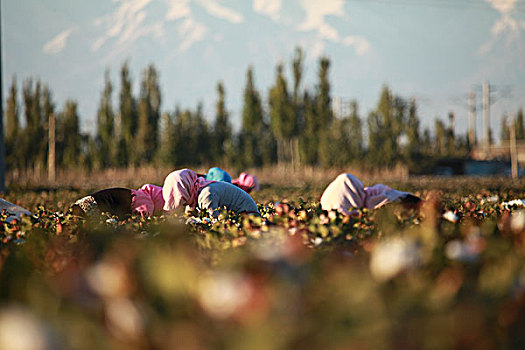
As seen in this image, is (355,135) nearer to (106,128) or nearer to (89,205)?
(106,128)

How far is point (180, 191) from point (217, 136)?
22623 millimetres

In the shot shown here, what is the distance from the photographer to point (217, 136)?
90.2ft

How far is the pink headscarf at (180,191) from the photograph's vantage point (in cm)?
504

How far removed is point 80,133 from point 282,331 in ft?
85.5

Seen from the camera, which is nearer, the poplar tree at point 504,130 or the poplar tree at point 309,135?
the poplar tree at point 309,135

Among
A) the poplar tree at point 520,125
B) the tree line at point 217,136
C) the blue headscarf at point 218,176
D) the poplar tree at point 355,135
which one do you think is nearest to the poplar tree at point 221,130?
the tree line at point 217,136

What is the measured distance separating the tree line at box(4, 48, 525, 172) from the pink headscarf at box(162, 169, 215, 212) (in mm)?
18787

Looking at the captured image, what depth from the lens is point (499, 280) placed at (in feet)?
4.90

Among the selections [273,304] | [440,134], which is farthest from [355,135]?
[273,304]

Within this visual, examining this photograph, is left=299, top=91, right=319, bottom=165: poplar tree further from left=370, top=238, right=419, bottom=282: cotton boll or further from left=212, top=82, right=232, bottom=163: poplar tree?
left=370, top=238, right=419, bottom=282: cotton boll

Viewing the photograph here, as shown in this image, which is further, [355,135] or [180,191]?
[355,135]

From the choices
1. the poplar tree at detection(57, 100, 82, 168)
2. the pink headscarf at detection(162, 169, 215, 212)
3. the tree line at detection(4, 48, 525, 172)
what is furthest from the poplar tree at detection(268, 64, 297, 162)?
the pink headscarf at detection(162, 169, 215, 212)

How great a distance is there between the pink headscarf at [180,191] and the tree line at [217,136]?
18.8 m

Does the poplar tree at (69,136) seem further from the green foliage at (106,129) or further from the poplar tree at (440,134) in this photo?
the poplar tree at (440,134)
